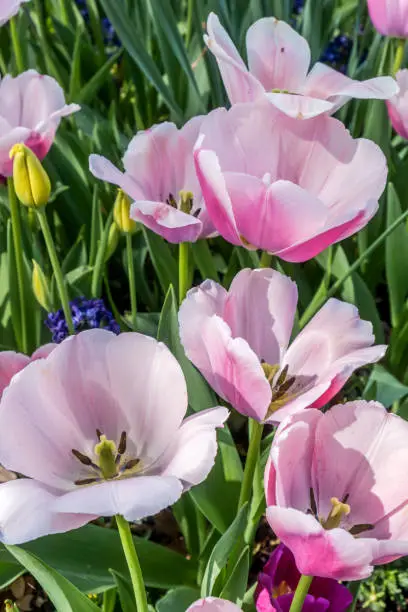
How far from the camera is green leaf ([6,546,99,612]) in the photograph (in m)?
0.68

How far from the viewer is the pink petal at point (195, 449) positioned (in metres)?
0.56

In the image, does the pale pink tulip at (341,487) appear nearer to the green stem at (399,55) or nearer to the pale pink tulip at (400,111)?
the pale pink tulip at (400,111)

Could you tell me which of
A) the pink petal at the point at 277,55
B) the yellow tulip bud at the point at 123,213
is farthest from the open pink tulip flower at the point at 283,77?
the yellow tulip bud at the point at 123,213

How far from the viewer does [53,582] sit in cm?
69

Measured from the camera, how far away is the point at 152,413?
27.0 inches

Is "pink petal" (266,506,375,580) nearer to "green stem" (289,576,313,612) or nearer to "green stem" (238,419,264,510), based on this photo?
"green stem" (289,576,313,612)

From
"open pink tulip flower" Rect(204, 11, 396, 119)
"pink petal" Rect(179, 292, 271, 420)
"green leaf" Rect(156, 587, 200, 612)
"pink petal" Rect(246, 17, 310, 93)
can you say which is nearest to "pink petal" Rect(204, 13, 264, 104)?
Result: "open pink tulip flower" Rect(204, 11, 396, 119)

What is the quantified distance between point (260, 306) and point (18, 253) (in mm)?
495

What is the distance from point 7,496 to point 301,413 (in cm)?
24

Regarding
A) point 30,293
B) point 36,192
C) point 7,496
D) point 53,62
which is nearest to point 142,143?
point 36,192

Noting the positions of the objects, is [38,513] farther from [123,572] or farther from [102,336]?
[123,572]

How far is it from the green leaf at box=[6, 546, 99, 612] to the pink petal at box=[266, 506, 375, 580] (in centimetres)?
25

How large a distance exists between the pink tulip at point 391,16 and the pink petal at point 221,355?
80cm

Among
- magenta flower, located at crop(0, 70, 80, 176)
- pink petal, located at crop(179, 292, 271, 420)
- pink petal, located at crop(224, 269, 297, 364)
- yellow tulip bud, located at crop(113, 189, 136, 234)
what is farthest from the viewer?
magenta flower, located at crop(0, 70, 80, 176)
